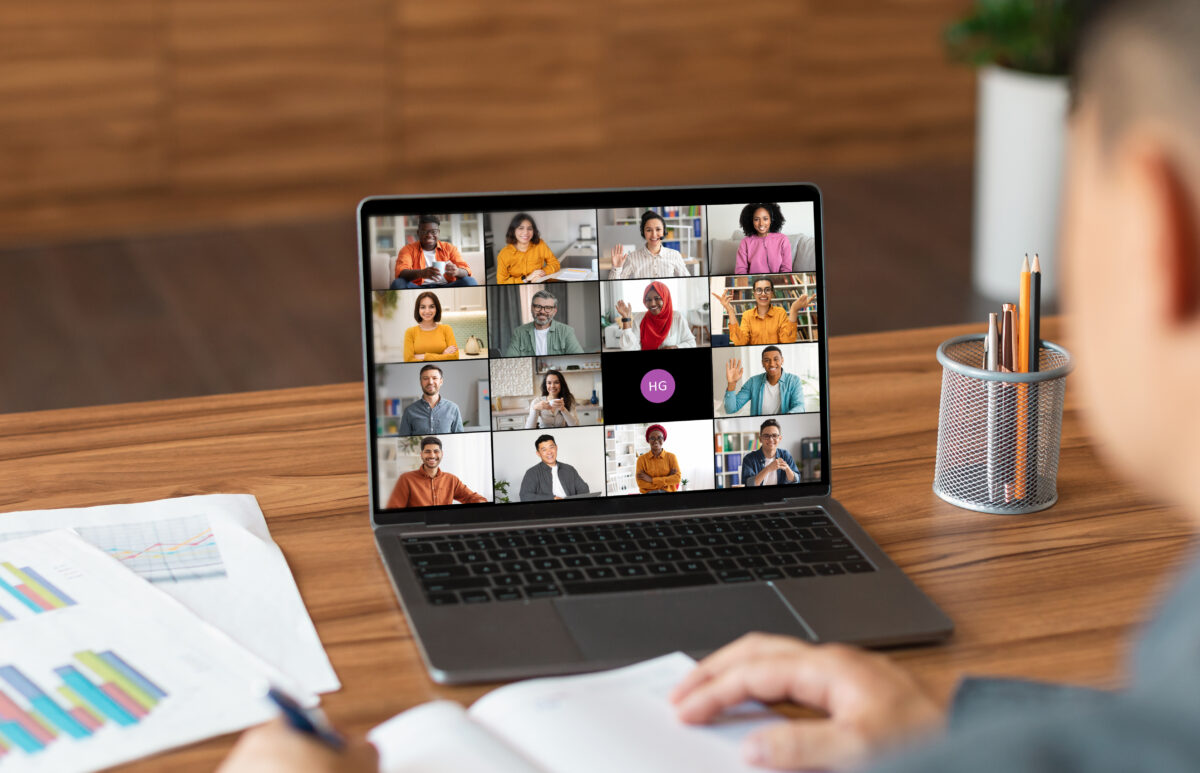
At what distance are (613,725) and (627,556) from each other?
0.69ft

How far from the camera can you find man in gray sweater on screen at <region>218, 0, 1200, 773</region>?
373mm

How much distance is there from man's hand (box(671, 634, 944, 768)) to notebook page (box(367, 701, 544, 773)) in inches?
4.2

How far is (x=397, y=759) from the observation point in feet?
2.21

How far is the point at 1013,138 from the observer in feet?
10.8

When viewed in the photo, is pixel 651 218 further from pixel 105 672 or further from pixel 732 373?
pixel 105 672

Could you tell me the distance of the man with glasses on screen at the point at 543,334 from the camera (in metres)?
0.96

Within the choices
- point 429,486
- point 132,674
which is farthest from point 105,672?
point 429,486

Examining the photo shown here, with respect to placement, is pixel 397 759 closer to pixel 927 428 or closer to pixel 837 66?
pixel 927 428

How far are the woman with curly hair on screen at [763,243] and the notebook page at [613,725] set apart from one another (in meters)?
0.34

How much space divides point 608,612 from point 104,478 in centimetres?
44

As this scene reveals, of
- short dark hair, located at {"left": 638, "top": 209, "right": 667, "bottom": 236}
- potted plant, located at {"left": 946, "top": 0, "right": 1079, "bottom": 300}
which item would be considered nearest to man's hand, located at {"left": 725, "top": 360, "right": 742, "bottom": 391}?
short dark hair, located at {"left": 638, "top": 209, "right": 667, "bottom": 236}

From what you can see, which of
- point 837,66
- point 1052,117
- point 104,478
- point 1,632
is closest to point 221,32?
point 837,66

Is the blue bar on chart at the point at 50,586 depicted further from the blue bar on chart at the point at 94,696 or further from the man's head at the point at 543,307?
the man's head at the point at 543,307

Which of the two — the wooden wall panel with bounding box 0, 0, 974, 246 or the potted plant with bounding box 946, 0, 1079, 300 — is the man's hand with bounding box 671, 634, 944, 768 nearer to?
the potted plant with bounding box 946, 0, 1079, 300
